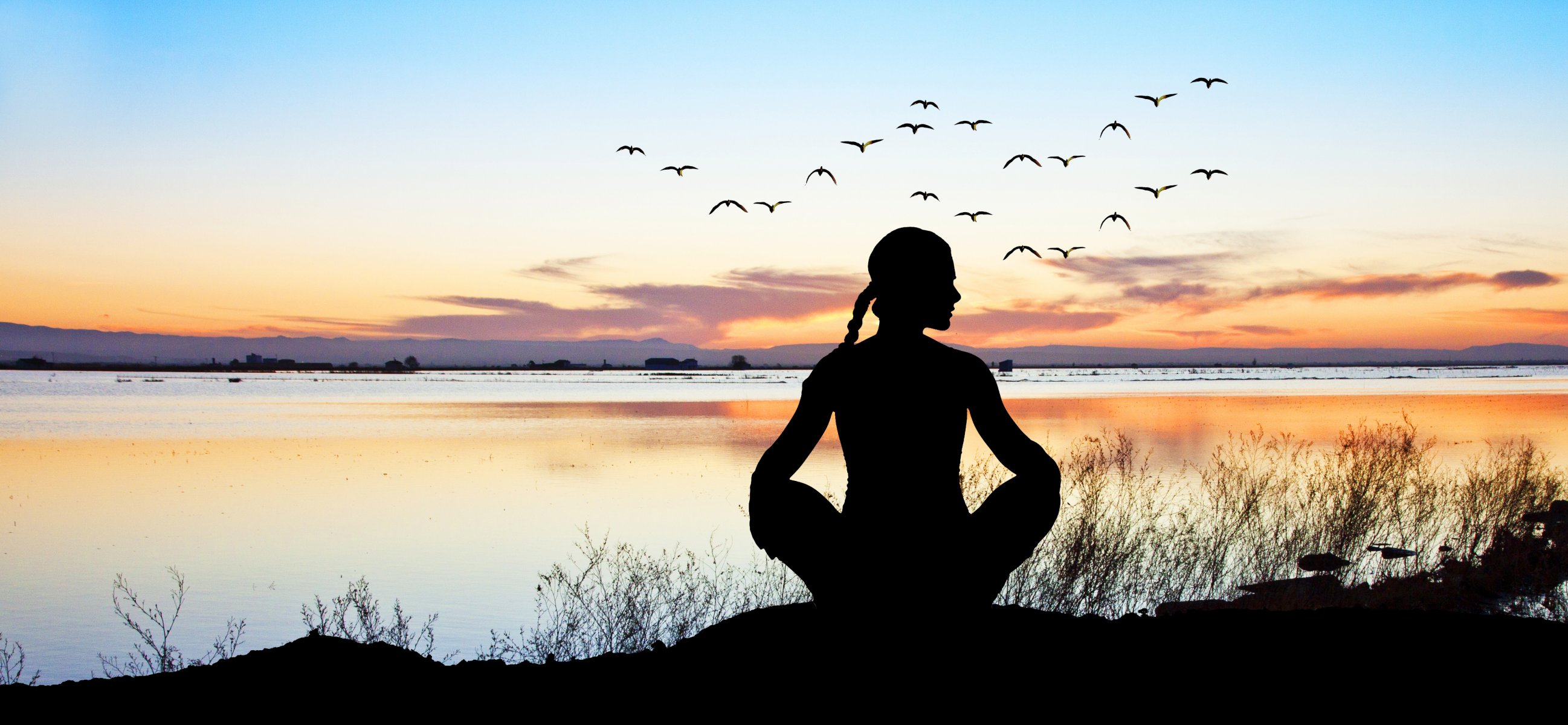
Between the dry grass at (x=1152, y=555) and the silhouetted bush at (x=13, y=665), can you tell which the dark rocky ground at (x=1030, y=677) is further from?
the silhouetted bush at (x=13, y=665)

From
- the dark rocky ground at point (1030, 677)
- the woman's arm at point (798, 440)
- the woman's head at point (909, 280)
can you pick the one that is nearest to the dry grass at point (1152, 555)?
the dark rocky ground at point (1030, 677)

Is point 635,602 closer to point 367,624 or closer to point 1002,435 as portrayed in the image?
point 367,624

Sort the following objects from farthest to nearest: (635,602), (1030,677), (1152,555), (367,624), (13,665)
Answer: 1. (1152,555)
2. (635,602)
3. (13,665)
4. (367,624)
5. (1030,677)

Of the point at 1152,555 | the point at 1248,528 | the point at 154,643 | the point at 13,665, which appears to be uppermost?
the point at 1248,528

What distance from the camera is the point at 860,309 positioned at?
4.61 m

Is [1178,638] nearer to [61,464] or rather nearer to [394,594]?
[394,594]

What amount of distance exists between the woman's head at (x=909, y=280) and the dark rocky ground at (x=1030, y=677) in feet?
6.82

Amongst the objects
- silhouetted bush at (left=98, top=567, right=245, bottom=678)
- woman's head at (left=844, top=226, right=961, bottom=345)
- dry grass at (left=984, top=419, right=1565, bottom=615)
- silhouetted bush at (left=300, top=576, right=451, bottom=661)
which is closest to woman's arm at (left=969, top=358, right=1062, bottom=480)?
woman's head at (left=844, top=226, right=961, bottom=345)

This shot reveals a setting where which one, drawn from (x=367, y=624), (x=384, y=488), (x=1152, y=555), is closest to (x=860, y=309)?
(x=367, y=624)

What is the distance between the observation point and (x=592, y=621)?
13375mm

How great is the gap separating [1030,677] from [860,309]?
3.14 m

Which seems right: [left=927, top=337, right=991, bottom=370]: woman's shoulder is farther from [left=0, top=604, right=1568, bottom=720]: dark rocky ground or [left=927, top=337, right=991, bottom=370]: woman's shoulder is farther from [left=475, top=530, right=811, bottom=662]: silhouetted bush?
[left=475, top=530, right=811, bottom=662]: silhouetted bush

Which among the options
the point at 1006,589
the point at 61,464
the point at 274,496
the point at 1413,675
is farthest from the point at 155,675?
the point at 61,464

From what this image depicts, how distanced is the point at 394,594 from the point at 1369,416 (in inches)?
1941
